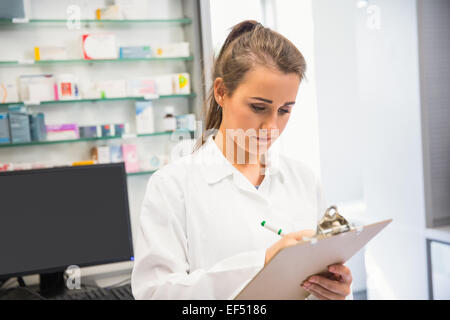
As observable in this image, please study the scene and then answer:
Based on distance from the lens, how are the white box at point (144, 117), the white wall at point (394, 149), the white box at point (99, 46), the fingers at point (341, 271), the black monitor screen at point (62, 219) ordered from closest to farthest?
1. the fingers at point (341, 271)
2. the black monitor screen at point (62, 219)
3. the white wall at point (394, 149)
4. the white box at point (99, 46)
5. the white box at point (144, 117)

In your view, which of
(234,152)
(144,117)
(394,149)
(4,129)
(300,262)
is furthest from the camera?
(144,117)

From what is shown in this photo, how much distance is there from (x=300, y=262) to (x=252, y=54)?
0.50 meters

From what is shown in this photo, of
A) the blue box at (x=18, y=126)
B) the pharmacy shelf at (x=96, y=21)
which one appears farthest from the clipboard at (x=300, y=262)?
the pharmacy shelf at (x=96, y=21)

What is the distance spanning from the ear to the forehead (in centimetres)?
8

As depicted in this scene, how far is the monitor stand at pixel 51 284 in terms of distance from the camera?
1.77 m

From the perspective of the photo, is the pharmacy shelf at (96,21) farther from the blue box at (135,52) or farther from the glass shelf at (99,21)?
the blue box at (135,52)

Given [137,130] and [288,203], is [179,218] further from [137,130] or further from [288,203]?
[137,130]

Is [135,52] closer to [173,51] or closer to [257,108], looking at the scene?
[173,51]

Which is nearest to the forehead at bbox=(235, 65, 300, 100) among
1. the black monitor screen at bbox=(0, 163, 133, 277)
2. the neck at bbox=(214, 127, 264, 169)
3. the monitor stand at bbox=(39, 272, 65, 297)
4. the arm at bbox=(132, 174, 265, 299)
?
the neck at bbox=(214, 127, 264, 169)

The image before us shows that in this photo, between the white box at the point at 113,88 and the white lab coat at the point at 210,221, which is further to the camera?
the white box at the point at 113,88

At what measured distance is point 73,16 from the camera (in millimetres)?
2258

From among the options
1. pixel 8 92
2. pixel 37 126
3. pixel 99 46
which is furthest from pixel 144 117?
pixel 8 92

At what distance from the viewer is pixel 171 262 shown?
906 mm

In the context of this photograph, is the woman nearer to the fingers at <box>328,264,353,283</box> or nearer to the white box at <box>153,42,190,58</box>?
the fingers at <box>328,264,353,283</box>
